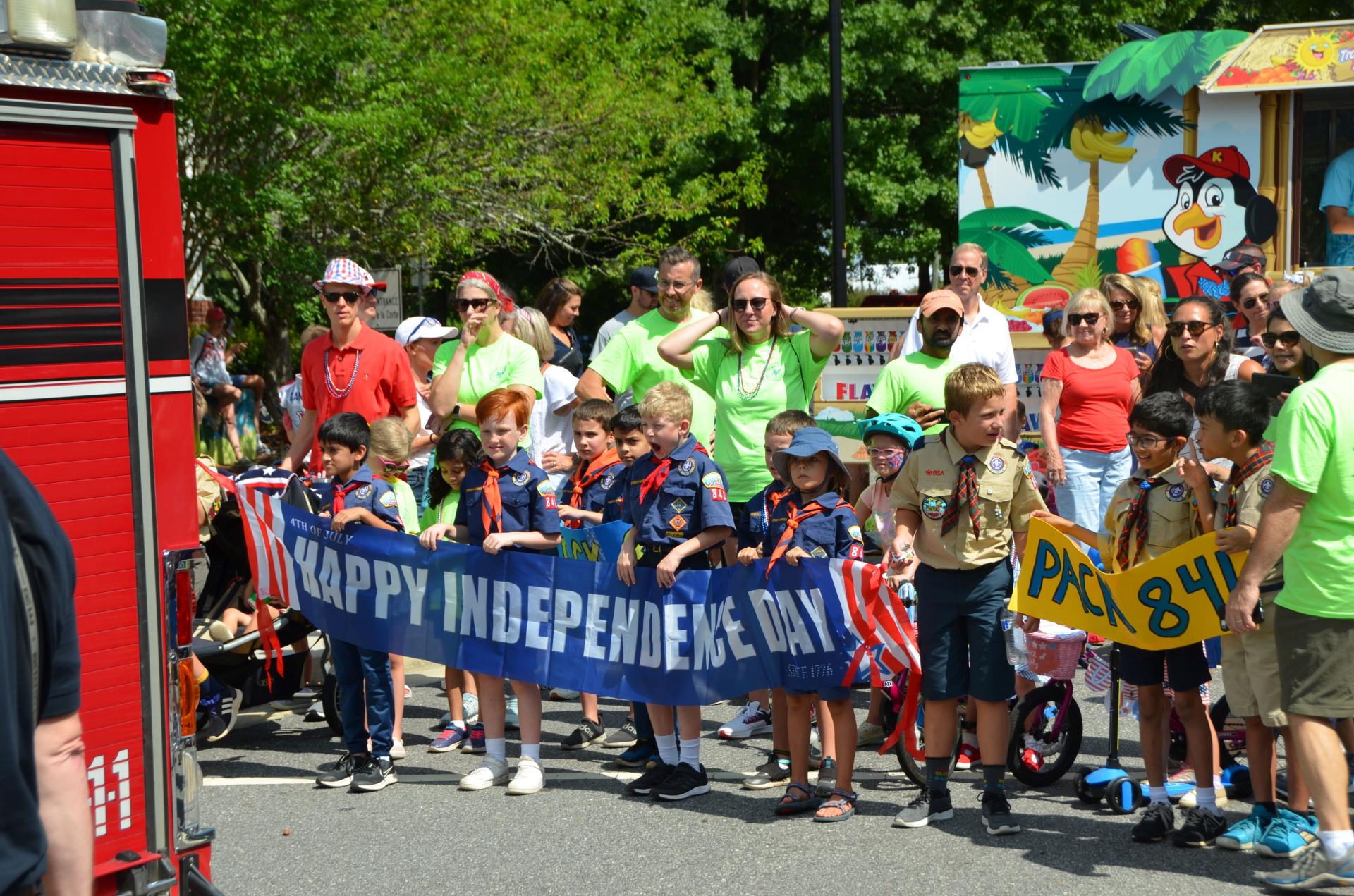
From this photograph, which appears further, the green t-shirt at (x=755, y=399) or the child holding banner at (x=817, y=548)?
the green t-shirt at (x=755, y=399)

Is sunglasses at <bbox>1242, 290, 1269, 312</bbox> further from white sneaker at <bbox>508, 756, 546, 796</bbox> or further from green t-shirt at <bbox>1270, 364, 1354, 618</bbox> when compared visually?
white sneaker at <bbox>508, 756, 546, 796</bbox>

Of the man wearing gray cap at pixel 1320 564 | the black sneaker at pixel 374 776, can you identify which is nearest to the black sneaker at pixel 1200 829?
the man wearing gray cap at pixel 1320 564

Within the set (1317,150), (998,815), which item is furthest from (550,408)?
(1317,150)

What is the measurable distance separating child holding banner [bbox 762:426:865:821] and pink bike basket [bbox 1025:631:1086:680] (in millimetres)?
819

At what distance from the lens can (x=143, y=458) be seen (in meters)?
4.05

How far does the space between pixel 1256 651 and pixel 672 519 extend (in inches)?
94.9

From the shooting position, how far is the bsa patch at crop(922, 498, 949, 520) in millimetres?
5719

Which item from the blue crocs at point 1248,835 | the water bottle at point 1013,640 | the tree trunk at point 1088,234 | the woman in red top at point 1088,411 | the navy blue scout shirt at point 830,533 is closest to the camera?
the blue crocs at point 1248,835

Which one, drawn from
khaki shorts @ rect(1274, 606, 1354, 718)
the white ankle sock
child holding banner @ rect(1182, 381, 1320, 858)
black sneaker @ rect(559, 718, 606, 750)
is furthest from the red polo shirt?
khaki shorts @ rect(1274, 606, 1354, 718)

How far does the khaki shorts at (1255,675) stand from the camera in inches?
209

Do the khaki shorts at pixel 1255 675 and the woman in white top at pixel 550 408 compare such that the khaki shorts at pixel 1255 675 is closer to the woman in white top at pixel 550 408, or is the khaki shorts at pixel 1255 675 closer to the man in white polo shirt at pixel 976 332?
the man in white polo shirt at pixel 976 332

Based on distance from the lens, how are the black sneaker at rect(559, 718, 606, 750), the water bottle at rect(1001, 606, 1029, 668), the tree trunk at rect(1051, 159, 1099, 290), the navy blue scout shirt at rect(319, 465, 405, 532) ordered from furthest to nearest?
the tree trunk at rect(1051, 159, 1099, 290)
the black sneaker at rect(559, 718, 606, 750)
the navy blue scout shirt at rect(319, 465, 405, 532)
the water bottle at rect(1001, 606, 1029, 668)

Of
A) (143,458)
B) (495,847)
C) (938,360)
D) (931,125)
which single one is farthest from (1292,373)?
(931,125)

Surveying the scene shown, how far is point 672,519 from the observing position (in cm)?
641
